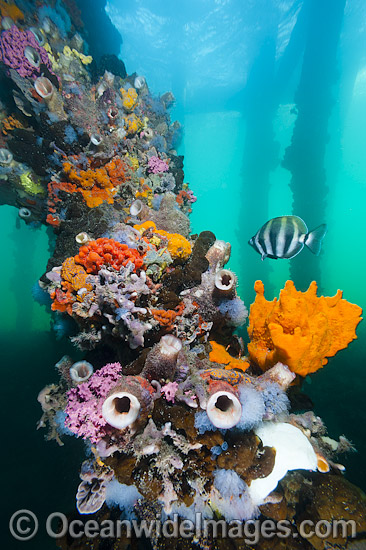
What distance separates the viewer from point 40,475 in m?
7.15

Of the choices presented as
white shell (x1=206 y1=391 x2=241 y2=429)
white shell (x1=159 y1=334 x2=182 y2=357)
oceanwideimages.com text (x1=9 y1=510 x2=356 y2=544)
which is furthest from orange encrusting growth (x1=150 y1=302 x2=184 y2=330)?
oceanwideimages.com text (x1=9 y1=510 x2=356 y2=544)

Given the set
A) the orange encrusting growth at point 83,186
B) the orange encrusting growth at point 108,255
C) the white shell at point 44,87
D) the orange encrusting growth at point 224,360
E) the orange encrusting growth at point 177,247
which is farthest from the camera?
the white shell at point 44,87

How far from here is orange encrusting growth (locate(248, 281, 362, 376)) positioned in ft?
8.61

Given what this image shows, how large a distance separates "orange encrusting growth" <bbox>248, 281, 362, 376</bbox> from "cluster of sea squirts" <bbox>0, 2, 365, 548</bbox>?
0.19ft

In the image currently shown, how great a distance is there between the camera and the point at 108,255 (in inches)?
120

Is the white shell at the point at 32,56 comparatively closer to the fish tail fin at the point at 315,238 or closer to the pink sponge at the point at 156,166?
the pink sponge at the point at 156,166

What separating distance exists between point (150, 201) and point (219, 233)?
2045 cm

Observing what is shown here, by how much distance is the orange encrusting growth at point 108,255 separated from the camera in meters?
3.09

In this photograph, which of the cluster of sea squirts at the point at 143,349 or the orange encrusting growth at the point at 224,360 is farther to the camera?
the orange encrusting growth at the point at 224,360

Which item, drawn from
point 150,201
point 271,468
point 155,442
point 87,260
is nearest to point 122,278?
point 87,260

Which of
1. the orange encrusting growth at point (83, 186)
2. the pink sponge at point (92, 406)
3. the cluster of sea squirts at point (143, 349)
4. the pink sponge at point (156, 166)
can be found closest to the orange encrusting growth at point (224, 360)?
the cluster of sea squirts at point (143, 349)

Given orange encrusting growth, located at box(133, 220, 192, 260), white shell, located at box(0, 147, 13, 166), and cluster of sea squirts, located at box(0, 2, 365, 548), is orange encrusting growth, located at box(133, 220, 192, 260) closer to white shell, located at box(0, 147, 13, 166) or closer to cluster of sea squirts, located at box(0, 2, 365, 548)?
cluster of sea squirts, located at box(0, 2, 365, 548)

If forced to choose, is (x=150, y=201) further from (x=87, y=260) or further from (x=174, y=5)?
(x=174, y=5)

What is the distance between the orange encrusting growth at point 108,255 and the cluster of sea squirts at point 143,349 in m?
0.02
